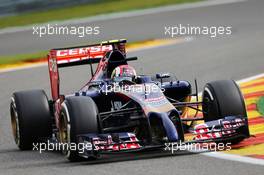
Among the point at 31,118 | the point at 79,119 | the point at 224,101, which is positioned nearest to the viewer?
the point at 79,119

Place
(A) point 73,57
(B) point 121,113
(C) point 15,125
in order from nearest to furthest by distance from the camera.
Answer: (B) point 121,113
(C) point 15,125
(A) point 73,57

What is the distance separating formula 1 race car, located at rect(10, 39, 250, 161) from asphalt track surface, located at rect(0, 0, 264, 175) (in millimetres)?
207

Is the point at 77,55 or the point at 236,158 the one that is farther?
the point at 77,55

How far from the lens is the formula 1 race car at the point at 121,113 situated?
9.83 meters

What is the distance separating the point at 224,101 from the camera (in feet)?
34.3

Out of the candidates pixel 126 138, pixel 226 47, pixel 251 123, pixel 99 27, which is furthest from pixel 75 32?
pixel 126 138

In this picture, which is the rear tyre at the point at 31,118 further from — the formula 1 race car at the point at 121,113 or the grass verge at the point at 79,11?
the grass verge at the point at 79,11

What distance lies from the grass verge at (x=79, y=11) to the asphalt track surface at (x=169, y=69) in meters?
1.03

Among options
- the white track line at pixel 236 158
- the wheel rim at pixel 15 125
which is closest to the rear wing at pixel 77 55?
the wheel rim at pixel 15 125

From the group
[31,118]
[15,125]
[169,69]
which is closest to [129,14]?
[169,69]

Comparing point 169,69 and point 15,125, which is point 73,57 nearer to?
point 15,125

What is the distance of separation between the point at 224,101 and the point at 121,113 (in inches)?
45.2

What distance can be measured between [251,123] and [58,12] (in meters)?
15.5

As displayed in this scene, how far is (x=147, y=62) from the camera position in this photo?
1950 centimetres
